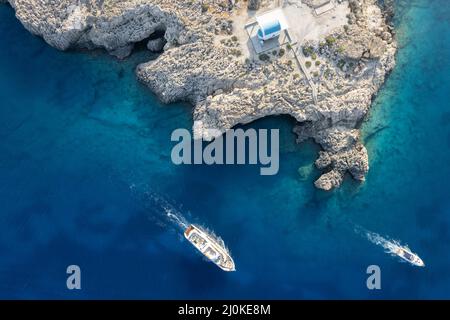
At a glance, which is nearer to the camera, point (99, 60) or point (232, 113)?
point (232, 113)

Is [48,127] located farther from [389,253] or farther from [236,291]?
[389,253]

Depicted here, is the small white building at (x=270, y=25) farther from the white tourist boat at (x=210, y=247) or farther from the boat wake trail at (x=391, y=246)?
the boat wake trail at (x=391, y=246)

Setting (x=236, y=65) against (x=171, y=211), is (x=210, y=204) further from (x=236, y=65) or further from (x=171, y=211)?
(x=236, y=65)

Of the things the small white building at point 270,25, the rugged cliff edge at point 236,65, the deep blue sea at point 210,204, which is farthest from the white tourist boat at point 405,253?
the small white building at point 270,25

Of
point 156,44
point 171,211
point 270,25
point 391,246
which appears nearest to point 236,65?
point 270,25

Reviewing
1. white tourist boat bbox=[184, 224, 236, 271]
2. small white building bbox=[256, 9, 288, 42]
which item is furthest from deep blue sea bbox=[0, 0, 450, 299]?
small white building bbox=[256, 9, 288, 42]
